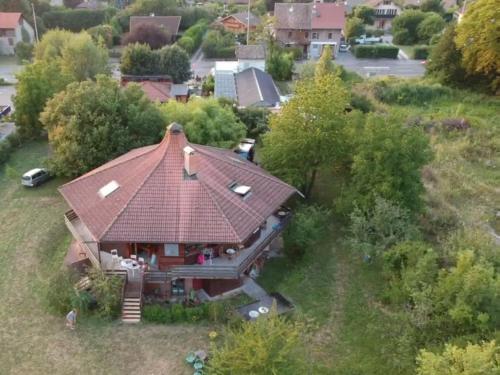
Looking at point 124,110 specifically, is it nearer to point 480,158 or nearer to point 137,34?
point 480,158

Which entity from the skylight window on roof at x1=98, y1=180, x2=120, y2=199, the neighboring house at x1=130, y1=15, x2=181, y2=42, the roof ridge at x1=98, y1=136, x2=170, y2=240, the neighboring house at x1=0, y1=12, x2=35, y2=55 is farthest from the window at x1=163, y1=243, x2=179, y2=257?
the neighboring house at x1=0, y1=12, x2=35, y2=55

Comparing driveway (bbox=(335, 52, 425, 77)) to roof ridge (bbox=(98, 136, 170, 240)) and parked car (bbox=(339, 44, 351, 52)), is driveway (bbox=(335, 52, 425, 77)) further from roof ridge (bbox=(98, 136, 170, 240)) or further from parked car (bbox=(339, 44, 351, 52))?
roof ridge (bbox=(98, 136, 170, 240))

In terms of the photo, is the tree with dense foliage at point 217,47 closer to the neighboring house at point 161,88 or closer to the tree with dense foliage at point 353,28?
the neighboring house at point 161,88

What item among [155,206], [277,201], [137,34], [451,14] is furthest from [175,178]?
[451,14]

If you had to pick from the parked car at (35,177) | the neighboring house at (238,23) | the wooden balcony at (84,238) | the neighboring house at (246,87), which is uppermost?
the neighboring house at (238,23)

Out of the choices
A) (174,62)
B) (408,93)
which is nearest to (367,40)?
Result: (408,93)

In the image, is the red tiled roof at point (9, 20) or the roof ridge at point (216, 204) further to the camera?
the red tiled roof at point (9, 20)

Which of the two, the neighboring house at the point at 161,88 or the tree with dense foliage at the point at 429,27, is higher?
the tree with dense foliage at the point at 429,27

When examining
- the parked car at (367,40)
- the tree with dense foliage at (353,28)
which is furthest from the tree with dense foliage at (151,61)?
the parked car at (367,40)

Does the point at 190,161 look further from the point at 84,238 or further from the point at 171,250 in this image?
the point at 84,238
